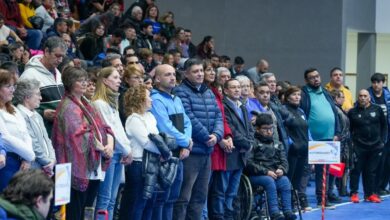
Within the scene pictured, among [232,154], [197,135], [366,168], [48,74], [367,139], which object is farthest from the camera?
[366,168]

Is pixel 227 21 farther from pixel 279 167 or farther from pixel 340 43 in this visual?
pixel 279 167

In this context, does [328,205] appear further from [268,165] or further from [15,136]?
[15,136]

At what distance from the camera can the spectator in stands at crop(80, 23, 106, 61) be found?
15578 millimetres

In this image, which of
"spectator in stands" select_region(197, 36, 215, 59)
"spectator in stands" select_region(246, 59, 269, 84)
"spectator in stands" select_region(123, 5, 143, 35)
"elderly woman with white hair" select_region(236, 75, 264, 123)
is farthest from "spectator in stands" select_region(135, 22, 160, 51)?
"elderly woman with white hair" select_region(236, 75, 264, 123)

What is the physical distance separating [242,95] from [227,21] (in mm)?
10130

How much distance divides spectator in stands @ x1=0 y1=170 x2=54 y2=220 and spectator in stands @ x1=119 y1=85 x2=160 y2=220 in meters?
4.09

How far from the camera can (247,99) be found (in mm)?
12398

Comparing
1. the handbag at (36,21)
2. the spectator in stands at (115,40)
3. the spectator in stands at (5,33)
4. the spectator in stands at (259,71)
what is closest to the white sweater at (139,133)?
the spectator in stands at (5,33)

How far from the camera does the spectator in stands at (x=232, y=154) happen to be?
11.1 m

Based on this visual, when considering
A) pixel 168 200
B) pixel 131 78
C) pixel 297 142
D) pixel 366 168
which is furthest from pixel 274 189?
pixel 366 168

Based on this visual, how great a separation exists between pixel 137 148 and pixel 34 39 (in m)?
6.16

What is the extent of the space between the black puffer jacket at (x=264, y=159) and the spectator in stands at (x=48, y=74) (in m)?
3.39

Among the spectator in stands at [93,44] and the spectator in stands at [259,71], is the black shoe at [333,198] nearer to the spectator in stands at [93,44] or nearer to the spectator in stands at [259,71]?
the spectator in stands at [93,44]

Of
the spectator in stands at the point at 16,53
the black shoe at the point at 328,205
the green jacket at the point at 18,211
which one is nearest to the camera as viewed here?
the green jacket at the point at 18,211
